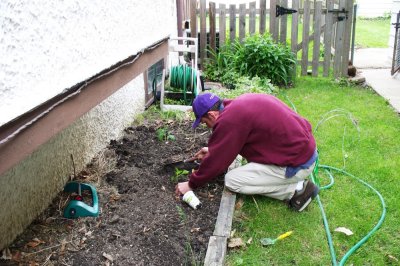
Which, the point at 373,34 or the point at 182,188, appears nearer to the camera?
the point at 182,188

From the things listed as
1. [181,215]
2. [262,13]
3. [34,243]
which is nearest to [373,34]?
[262,13]

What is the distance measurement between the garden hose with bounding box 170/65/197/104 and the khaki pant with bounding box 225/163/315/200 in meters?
3.01

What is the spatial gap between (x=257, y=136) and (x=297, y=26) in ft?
19.4

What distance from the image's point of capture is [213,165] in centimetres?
372

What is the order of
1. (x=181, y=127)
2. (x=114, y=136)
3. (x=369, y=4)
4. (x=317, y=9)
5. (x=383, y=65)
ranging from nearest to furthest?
1. (x=114, y=136)
2. (x=181, y=127)
3. (x=317, y=9)
4. (x=383, y=65)
5. (x=369, y=4)

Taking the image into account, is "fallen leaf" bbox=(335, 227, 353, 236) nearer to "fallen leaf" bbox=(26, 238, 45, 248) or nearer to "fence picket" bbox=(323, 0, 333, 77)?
"fallen leaf" bbox=(26, 238, 45, 248)

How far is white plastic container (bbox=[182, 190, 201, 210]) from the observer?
3.81 meters

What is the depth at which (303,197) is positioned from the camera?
3.95 meters

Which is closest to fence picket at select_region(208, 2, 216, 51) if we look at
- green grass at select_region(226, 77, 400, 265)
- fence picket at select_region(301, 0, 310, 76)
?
fence picket at select_region(301, 0, 310, 76)

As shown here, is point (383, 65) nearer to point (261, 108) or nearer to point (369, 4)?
point (261, 108)

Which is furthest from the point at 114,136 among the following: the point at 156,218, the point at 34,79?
the point at 34,79

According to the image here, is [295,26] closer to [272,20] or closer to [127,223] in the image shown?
[272,20]

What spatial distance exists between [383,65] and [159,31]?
7.68 meters

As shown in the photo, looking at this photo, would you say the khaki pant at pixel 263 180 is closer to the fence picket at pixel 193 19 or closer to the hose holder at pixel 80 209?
the hose holder at pixel 80 209
